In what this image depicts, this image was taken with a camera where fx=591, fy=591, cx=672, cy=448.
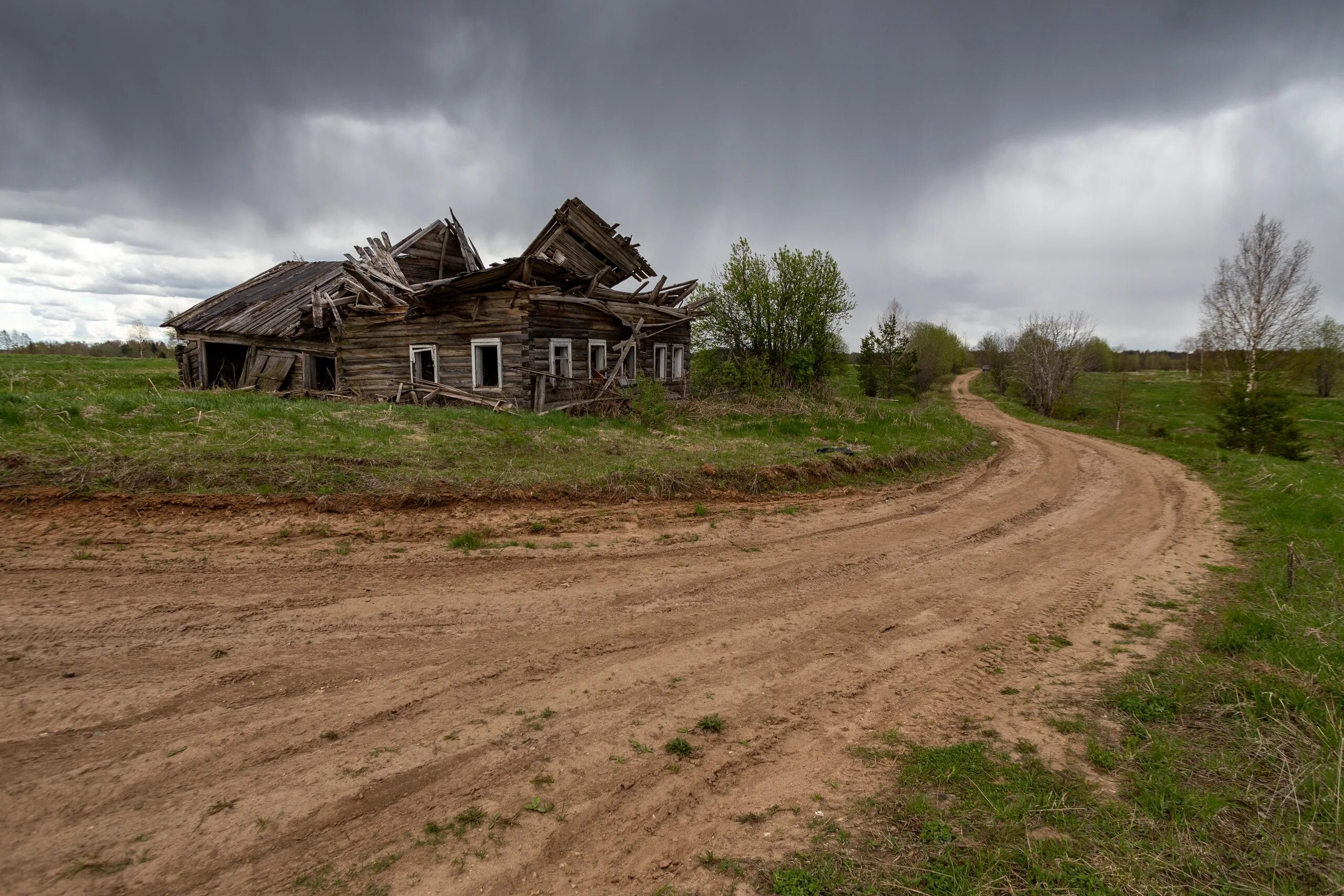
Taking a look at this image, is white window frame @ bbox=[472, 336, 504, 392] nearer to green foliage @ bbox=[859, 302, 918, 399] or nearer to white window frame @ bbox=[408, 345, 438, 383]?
white window frame @ bbox=[408, 345, 438, 383]

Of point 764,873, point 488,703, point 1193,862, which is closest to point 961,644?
point 1193,862

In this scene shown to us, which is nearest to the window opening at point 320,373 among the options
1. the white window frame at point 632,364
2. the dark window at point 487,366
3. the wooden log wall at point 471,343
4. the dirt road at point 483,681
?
the wooden log wall at point 471,343

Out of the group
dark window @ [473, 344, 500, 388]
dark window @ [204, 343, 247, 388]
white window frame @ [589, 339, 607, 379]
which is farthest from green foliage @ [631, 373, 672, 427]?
dark window @ [204, 343, 247, 388]

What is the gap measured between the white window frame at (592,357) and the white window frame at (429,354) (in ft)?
16.3

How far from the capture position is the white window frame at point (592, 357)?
65.5ft

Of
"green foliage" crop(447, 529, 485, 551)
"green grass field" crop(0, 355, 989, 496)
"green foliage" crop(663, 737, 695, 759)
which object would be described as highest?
"green grass field" crop(0, 355, 989, 496)

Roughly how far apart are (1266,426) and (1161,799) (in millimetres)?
29290

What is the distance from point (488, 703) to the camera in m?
4.49

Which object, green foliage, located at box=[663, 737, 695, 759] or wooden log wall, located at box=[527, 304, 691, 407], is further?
wooden log wall, located at box=[527, 304, 691, 407]

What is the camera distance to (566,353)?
19219 millimetres

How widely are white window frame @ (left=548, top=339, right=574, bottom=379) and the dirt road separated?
10.3 meters

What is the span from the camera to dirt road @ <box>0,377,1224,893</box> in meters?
3.23

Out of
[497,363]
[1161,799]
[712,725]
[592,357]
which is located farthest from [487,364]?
[1161,799]

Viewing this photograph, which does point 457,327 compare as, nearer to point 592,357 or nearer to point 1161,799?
point 592,357
